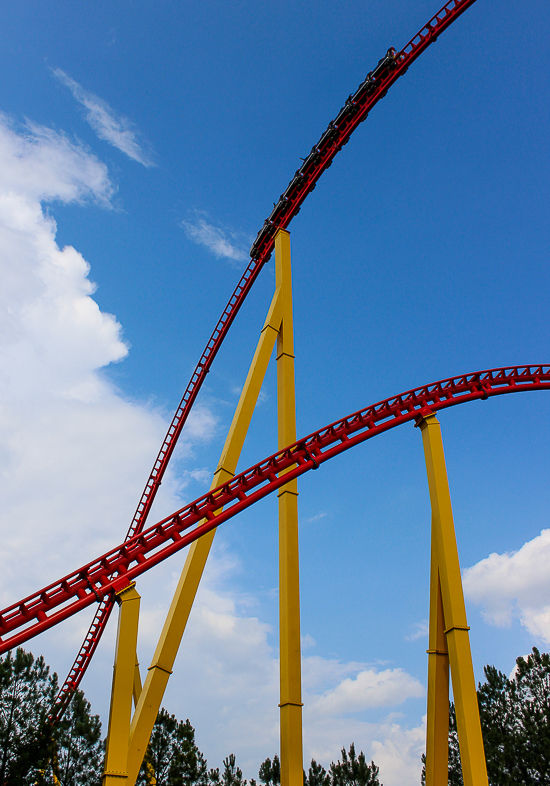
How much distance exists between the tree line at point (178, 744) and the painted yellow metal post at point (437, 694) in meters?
6.21

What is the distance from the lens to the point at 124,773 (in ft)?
24.6

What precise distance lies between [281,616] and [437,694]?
262 centimetres

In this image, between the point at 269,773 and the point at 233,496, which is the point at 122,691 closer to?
the point at 233,496

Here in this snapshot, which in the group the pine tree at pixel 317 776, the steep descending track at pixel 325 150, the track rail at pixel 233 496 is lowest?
the pine tree at pixel 317 776

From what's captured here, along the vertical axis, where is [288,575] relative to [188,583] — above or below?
above

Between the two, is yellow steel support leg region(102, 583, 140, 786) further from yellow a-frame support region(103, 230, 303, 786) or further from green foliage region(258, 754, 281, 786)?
green foliage region(258, 754, 281, 786)

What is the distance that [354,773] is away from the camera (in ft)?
62.8

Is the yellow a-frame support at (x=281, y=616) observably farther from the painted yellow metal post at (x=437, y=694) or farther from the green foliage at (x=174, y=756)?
the green foliage at (x=174, y=756)

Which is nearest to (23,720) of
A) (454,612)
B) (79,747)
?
(79,747)

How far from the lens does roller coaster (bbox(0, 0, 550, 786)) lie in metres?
7.77

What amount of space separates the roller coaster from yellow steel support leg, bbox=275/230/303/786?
2 centimetres

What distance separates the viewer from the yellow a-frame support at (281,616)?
7570 millimetres

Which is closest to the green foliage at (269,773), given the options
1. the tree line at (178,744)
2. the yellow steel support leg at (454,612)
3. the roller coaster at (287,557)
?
the tree line at (178,744)

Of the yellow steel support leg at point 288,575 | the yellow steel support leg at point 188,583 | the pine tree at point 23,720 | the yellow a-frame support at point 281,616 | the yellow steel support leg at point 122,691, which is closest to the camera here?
the yellow steel support leg at point 122,691
